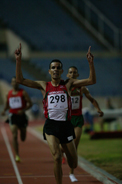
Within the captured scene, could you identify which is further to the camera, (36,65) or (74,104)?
(36,65)

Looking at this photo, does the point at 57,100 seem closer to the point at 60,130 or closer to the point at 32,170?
the point at 60,130

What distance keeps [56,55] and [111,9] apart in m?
8.31

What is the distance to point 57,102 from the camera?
636 cm

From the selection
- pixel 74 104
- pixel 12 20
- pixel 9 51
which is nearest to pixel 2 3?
pixel 12 20

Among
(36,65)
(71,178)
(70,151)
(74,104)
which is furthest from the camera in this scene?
(36,65)

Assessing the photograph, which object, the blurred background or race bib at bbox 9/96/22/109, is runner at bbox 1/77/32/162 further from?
the blurred background

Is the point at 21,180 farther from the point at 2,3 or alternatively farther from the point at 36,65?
the point at 2,3

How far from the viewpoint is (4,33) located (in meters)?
42.5

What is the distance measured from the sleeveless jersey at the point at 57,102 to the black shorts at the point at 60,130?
0.08 metres

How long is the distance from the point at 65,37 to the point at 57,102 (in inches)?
1429

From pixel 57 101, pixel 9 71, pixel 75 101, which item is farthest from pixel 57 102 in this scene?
pixel 9 71

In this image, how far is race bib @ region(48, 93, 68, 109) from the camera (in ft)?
20.8

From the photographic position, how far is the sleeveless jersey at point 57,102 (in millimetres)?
6355

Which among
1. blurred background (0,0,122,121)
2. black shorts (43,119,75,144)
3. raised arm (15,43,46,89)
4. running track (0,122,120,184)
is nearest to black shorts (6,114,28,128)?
running track (0,122,120,184)
